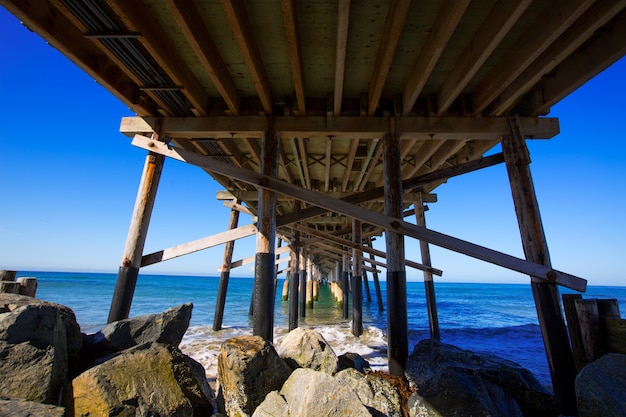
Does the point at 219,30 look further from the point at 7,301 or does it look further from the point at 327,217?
the point at 327,217

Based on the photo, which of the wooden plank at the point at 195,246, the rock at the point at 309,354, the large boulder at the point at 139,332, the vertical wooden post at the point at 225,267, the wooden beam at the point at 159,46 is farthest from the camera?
the vertical wooden post at the point at 225,267

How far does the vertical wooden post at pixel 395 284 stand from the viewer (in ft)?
15.7

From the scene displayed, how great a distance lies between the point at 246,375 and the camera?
3.34 metres

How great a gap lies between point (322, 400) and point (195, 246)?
3767 mm

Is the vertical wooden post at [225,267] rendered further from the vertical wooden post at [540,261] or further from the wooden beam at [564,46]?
the wooden beam at [564,46]

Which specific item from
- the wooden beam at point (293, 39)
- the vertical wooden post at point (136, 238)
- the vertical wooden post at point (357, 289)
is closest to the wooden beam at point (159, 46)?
the vertical wooden post at point (136, 238)

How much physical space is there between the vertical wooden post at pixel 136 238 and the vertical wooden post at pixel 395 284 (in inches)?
169

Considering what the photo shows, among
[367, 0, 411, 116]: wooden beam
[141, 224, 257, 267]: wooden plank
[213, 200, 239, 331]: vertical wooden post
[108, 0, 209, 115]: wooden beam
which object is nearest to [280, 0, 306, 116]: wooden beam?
[367, 0, 411, 116]: wooden beam

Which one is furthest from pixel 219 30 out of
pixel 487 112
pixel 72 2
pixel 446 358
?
pixel 446 358

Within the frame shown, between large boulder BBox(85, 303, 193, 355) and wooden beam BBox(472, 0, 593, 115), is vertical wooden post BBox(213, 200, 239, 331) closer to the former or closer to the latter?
large boulder BBox(85, 303, 193, 355)

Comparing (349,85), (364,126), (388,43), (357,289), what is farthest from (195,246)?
(357,289)

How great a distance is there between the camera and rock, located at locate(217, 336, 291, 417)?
3287 millimetres

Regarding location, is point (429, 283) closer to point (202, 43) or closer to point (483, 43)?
point (483, 43)

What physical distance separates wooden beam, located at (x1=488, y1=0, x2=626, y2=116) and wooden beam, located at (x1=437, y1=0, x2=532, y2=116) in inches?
37.1
